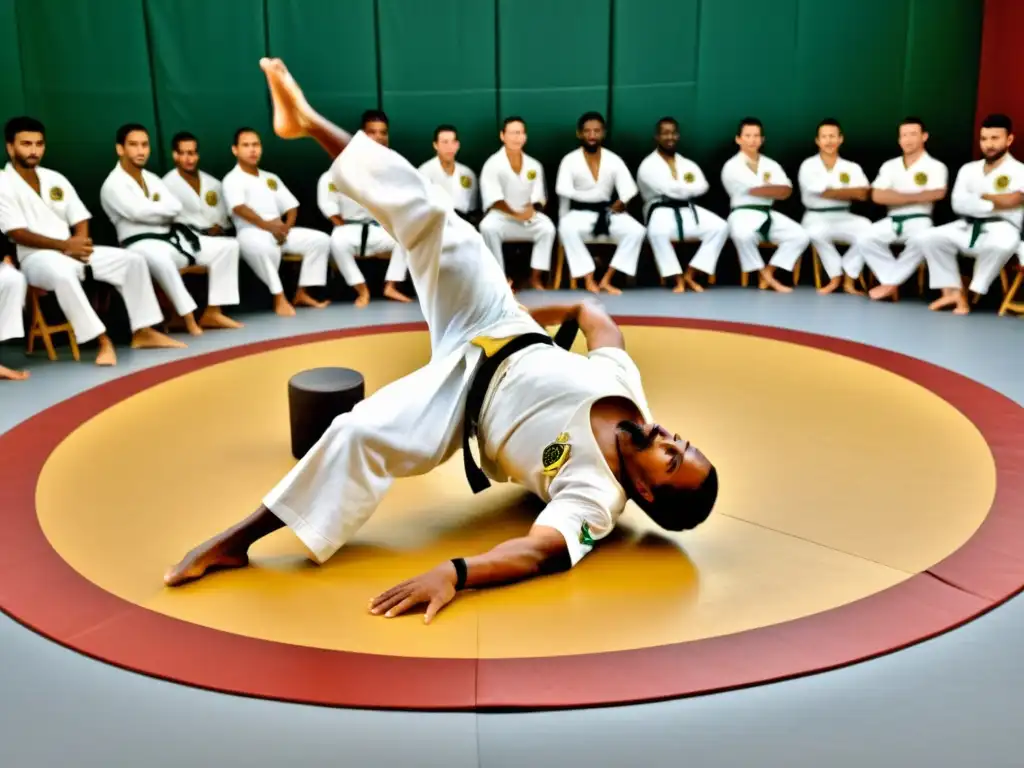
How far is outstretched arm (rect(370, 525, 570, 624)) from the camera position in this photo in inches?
112

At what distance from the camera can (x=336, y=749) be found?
7.36 ft

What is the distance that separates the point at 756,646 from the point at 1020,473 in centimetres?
189

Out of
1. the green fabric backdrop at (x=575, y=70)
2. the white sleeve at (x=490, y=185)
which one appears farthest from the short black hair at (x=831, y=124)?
the white sleeve at (x=490, y=185)

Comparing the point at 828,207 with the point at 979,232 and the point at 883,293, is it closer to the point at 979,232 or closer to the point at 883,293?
the point at 883,293

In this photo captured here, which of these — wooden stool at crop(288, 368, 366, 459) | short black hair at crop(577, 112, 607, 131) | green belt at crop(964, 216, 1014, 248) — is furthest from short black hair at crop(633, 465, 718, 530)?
short black hair at crop(577, 112, 607, 131)

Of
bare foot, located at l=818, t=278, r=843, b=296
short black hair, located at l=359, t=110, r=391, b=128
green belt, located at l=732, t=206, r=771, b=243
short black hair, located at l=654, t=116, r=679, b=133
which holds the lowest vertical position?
bare foot, located at l=818, t=278, r=843, b=296

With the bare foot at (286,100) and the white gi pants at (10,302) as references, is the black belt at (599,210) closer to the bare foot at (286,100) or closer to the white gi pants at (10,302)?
the white gi pants at (10,302)

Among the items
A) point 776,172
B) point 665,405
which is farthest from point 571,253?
point 665,405

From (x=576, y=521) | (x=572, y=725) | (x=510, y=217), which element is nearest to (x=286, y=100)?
(x=576, y=521)

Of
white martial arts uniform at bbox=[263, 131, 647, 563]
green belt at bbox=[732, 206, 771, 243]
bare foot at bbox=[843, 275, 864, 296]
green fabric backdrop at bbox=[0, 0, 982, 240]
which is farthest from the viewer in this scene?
green belt at bbox=[732, 206, 771, 243]

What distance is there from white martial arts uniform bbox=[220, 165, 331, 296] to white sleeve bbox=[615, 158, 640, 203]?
2.80 m

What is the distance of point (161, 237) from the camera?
23.9 feet

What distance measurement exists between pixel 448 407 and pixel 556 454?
1.49 ft

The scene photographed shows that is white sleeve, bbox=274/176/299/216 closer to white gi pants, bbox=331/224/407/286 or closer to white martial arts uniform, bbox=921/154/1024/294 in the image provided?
white gi pants, bbox=331/224/407/286
